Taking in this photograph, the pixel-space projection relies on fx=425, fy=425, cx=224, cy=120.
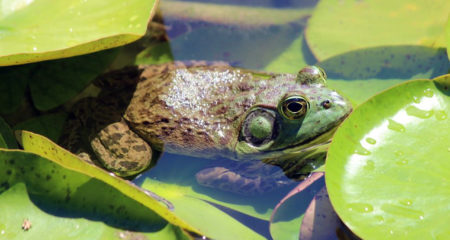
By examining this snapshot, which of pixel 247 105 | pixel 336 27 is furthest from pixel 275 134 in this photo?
pixel 336 27

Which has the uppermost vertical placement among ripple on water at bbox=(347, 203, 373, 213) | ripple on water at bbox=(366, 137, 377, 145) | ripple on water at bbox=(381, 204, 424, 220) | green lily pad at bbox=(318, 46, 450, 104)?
ripple on water at bbox=(366, 137, 377, 145)

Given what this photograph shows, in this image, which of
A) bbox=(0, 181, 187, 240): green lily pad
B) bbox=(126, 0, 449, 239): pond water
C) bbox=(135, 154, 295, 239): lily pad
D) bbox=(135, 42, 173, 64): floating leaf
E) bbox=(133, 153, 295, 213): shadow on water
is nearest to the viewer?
bbox=(0, 181, 187, 240): green lily pad

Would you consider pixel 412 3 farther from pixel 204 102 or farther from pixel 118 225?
pixel 118 225

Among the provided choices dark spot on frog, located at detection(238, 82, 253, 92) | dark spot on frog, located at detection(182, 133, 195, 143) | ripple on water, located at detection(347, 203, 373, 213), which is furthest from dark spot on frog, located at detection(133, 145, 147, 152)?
ripple on water, located at detection(347, 203, 373, 213)

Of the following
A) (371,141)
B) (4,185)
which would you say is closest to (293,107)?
(371,141)

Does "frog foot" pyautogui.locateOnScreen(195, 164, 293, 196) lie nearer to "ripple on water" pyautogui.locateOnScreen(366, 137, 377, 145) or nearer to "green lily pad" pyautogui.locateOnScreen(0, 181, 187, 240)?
"ripple on water" pyautogui.locateOnScreen(366, 137, 377, 145)

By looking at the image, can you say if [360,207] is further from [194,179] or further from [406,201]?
[194,179]

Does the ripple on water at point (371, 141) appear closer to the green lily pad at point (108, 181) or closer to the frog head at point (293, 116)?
the frog head at point (293, 116)
